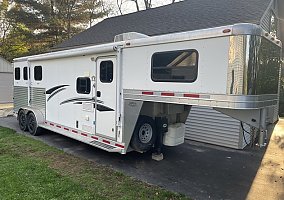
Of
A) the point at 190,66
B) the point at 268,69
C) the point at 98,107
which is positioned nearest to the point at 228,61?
the point at 190,66

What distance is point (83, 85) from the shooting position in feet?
22.1

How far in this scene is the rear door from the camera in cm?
585

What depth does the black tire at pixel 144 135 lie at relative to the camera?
5.95 m

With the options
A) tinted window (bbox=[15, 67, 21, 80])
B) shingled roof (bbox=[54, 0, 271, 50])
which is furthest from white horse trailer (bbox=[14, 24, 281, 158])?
shingled roof (bbox=[54, 0, 271, 50])

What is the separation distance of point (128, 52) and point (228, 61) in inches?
89.3

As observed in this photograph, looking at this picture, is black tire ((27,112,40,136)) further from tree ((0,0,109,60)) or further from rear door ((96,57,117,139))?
tree ((0,0,109,60))

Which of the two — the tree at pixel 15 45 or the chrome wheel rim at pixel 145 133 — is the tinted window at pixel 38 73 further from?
the tree at pixel 15 45

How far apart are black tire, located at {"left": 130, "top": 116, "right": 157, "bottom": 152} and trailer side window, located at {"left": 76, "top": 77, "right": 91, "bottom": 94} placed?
158cm

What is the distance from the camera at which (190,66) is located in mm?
4383

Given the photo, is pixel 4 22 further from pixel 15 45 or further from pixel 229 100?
pixel 229 100

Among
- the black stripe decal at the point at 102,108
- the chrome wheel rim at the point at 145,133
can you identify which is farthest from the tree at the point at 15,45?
the chrome wheel rim at the point at 145,133

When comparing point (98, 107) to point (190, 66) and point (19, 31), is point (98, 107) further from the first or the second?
point (19, 31)

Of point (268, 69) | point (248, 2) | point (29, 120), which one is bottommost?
point (29, 120)

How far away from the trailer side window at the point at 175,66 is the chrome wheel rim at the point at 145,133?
5.16 feet
